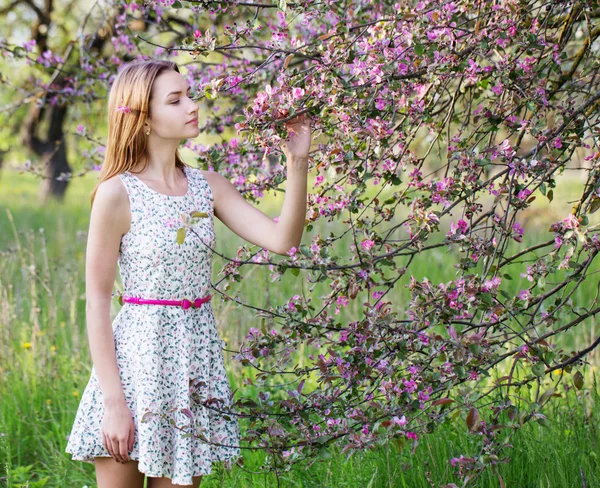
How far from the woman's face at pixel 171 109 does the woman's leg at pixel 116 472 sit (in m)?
0.98

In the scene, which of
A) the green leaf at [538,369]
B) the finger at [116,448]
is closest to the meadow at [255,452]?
the green leaf at [538,369]

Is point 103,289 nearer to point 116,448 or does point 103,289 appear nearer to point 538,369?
point 116,448

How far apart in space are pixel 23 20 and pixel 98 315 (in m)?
13.8

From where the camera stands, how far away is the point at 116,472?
84.9 inches

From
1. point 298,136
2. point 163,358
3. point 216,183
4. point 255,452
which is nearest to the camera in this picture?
point 298,136

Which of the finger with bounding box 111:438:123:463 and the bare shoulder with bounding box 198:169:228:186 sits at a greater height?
the bare shoulder with bounding box 198:169:228:186

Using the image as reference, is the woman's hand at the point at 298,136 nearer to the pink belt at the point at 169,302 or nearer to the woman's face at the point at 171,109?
the woman's face at the point at 171,109

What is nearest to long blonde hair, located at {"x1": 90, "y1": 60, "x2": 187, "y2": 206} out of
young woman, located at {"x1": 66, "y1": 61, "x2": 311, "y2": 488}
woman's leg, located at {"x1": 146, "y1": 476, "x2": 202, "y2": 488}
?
young woman, located at {"x1": 66, "y1": 61, "x2": 311, "y2": 488}

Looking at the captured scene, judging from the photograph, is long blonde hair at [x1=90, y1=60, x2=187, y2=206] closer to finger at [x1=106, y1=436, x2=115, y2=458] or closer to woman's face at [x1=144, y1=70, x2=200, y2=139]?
woman's face at [x1=144, y1=70, x2=200, y2=139]

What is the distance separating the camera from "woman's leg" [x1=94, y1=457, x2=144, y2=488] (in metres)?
2.15

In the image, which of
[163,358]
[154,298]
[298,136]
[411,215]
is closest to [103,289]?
[154,298]

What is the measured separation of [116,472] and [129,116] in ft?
3.46

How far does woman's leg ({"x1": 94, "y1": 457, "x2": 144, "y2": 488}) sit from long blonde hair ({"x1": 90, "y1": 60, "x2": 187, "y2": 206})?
0.77 m

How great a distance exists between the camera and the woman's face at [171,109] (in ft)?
7.21
